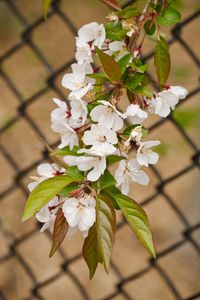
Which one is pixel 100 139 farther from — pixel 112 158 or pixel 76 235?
pixel 76 235

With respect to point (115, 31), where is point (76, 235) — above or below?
below

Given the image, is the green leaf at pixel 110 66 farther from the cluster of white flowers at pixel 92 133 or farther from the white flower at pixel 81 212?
the white flower at pixel 81 212

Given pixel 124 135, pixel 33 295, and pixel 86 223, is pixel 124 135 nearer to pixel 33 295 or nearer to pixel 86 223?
pixel 86 223

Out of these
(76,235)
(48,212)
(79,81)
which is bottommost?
(76,235)

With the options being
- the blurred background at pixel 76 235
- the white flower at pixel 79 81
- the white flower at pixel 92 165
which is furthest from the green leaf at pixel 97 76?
the blurred background at pixel 76 235

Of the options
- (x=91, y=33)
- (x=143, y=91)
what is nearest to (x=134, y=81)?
(x=143, y=91)

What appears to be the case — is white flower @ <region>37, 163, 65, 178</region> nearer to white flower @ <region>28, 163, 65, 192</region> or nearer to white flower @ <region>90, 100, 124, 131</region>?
white flower @ <region>28, 163, 65, 192</region>
